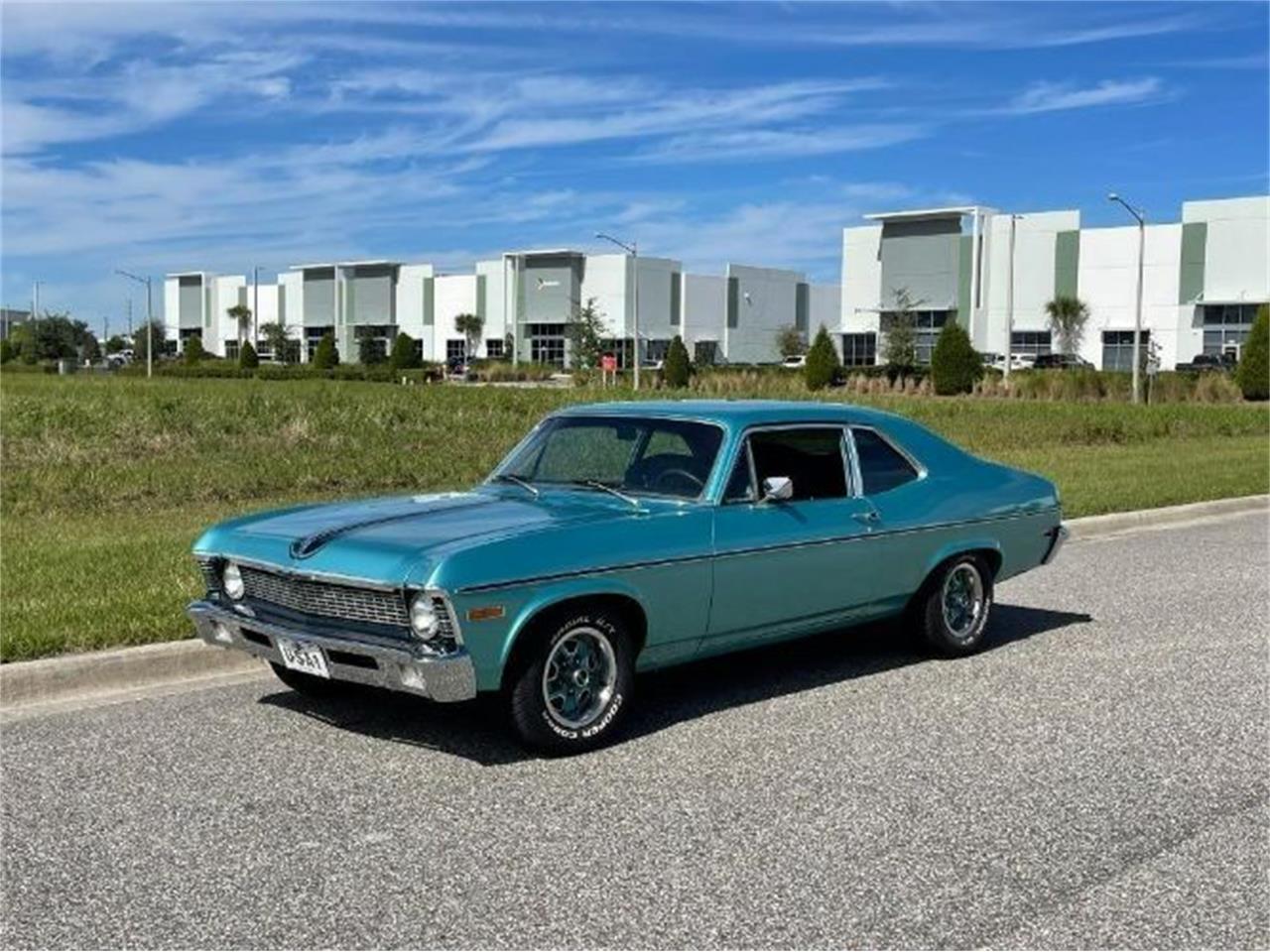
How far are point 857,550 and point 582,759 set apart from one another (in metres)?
2.06

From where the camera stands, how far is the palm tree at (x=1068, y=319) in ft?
256

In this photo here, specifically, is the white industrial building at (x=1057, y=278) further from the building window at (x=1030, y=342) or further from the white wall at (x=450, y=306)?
the white wall at (x=450, y=306)

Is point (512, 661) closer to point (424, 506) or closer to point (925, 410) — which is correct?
point (424, 506)

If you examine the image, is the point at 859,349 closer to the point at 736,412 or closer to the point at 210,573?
the point at 736,412

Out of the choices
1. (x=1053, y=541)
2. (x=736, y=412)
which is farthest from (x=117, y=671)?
(x=1053, y=541)

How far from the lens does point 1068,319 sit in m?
78.5

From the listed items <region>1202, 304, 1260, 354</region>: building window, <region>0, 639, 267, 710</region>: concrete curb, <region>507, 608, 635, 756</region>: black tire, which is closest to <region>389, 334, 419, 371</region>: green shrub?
<region>1202, 304, 1260, 354</region>: building window

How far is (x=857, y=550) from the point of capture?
7.16m

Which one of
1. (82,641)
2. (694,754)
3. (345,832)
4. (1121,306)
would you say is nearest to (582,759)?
(694,754)

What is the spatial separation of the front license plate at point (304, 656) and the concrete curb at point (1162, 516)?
9.85 m

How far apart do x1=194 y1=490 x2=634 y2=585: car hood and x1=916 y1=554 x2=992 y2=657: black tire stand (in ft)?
7.43

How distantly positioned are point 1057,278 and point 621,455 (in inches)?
3095

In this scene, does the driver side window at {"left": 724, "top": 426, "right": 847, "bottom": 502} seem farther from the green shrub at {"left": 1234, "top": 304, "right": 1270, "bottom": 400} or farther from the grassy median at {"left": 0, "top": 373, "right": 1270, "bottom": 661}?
the green shrub at {"left": 1234, "top": 304, "right": 1270, "bottom": 400}

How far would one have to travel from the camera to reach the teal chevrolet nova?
18.2ft
